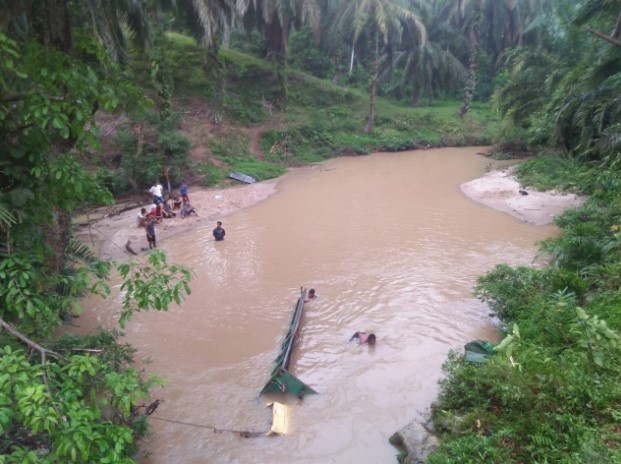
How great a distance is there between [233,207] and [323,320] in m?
9.25

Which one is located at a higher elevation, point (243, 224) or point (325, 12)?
point (325, 12)

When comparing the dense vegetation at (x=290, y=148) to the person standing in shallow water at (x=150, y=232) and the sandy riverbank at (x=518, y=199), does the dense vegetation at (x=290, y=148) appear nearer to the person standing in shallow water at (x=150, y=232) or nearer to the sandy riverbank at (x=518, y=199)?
the sandy riverbank at (x=518, y=199)

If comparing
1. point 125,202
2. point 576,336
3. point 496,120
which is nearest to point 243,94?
point 125,202

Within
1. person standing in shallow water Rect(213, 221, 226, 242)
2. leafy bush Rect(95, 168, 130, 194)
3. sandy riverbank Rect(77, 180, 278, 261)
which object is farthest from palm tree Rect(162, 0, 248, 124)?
person standing in shallow water Rect(213, 221, 226, 242)

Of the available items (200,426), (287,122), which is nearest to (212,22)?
(287,122)

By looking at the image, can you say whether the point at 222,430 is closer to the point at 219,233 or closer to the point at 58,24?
the point at 58,24

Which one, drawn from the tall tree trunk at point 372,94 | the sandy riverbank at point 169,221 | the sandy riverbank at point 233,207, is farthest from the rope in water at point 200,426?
the tall tree trunk at point 372,94

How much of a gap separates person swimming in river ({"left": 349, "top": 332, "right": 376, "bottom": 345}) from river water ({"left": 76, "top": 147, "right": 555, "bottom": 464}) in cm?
13

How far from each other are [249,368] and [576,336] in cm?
510

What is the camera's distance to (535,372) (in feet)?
Result: 15.8

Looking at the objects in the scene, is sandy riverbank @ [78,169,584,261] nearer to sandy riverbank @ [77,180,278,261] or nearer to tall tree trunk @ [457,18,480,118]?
sandy riverbank @ [77,180,278,261]

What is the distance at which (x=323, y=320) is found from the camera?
927 centimetres

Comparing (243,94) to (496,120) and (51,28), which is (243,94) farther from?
(51,28)

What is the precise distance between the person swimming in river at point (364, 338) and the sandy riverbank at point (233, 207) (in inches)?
276
